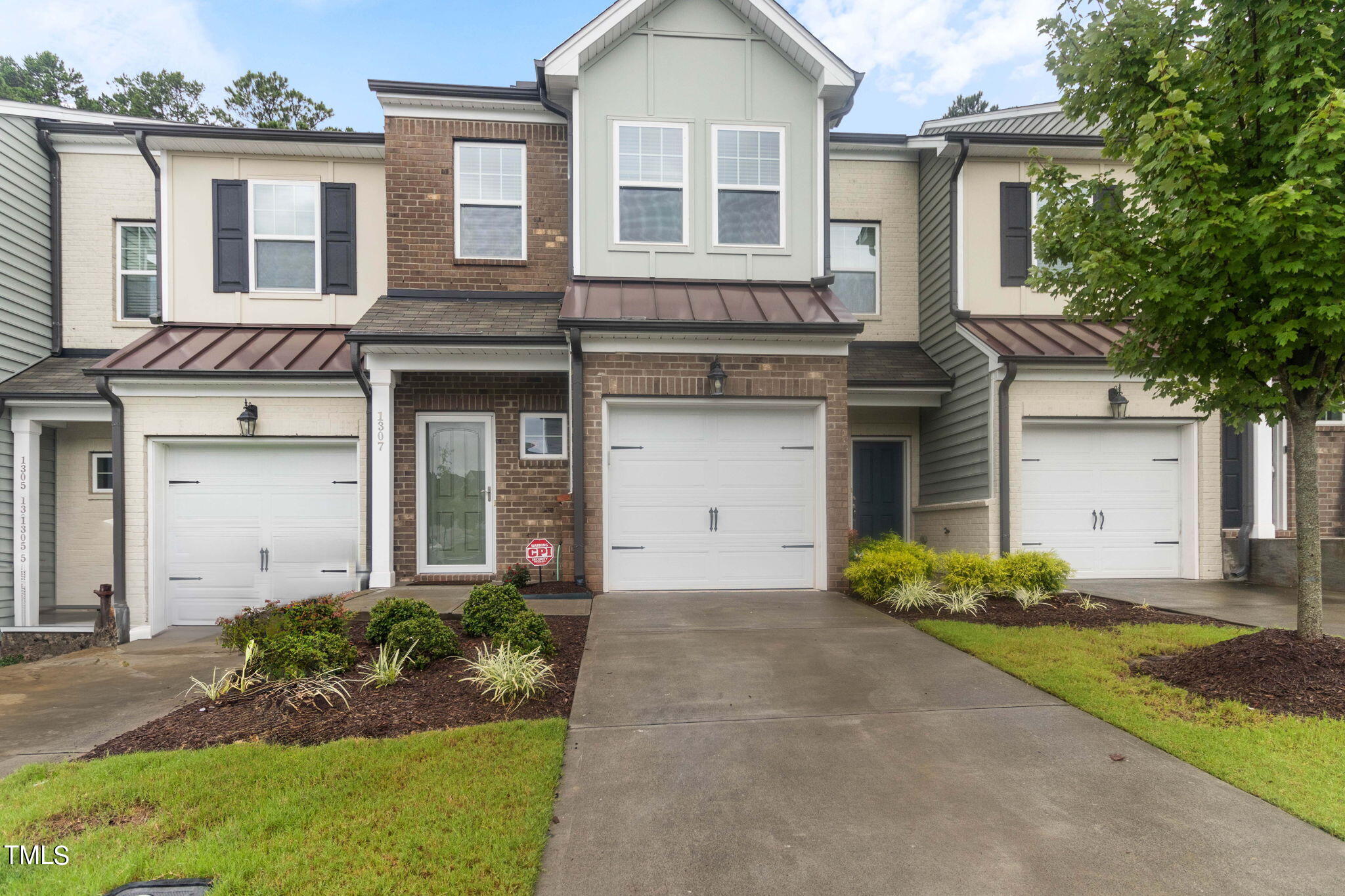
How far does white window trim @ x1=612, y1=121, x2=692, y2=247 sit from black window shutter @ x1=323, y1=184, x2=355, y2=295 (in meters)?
4.11

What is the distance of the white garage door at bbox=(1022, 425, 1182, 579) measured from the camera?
9.72 metres

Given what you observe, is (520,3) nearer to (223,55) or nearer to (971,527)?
(223,55)

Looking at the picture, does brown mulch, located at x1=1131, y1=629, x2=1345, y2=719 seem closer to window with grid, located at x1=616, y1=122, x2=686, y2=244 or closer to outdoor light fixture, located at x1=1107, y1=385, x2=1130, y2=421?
outdoor light fixture, located at x1=1107, y1=385, x2=1130, y2=421

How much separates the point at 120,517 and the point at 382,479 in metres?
3.49

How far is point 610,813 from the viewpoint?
321cm

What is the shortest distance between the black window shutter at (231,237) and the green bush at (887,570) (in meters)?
9.32

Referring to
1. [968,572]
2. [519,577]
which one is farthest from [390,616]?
[968,572]

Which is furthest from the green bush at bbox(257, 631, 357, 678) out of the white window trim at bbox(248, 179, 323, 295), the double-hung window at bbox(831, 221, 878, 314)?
the double-hung window at bbox(831, 221, 878, 314)

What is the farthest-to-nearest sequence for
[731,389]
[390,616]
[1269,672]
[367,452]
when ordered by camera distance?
[367,452] < [731,389] < [390,616] < [1269,672]

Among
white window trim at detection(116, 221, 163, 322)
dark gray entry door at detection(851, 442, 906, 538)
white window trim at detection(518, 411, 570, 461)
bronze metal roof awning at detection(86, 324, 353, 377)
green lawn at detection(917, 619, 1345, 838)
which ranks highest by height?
white window trim at detection(116, 221, 163, 322)

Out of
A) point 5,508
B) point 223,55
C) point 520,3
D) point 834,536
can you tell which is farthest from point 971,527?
point 223,55

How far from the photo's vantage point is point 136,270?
10.8 m

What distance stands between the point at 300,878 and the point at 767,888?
175cm

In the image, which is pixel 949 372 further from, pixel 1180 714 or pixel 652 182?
pixel 1180 714
